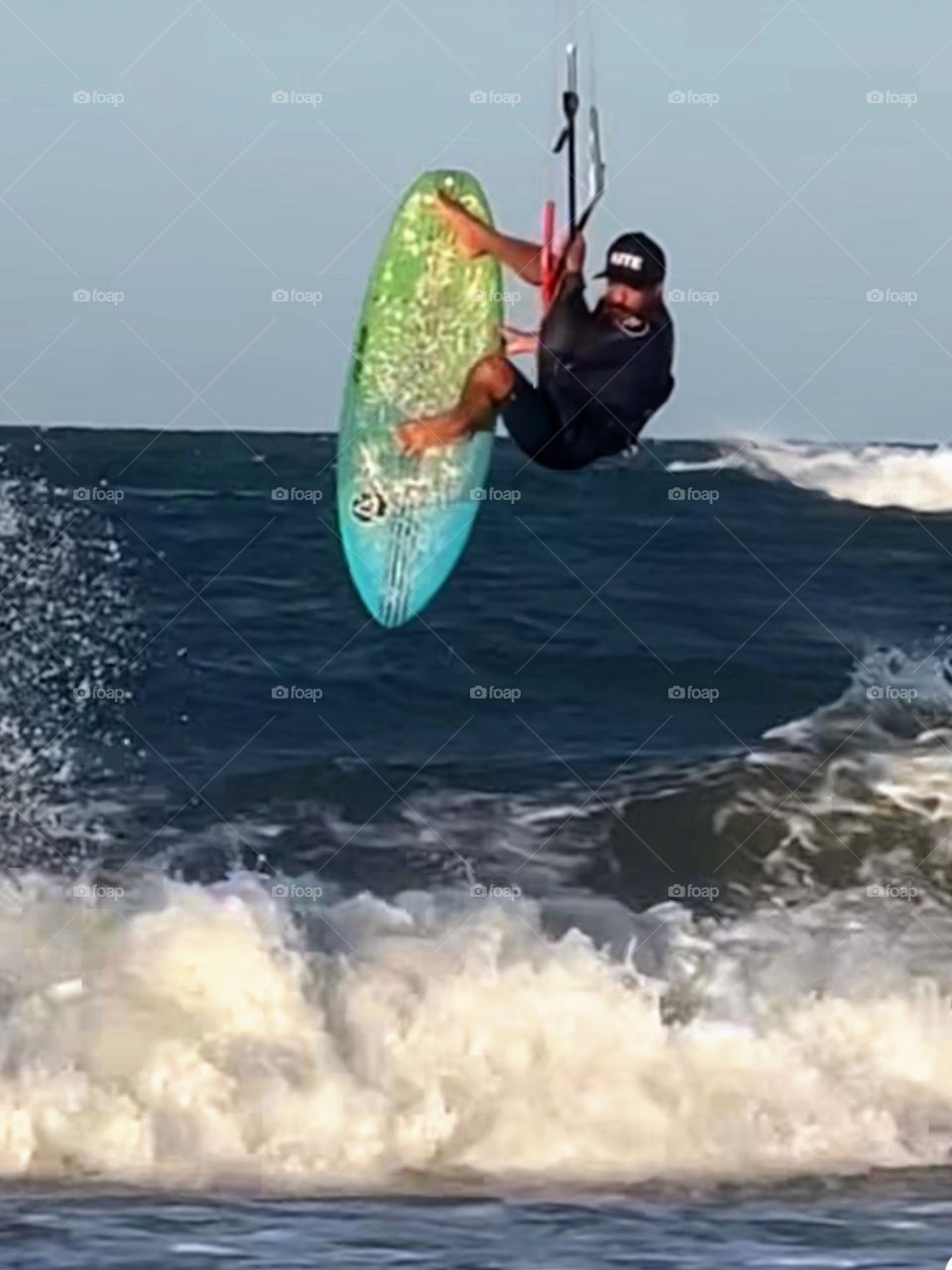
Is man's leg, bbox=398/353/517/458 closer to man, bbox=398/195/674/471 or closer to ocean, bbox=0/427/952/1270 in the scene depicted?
man, bbox=398/195/674/471

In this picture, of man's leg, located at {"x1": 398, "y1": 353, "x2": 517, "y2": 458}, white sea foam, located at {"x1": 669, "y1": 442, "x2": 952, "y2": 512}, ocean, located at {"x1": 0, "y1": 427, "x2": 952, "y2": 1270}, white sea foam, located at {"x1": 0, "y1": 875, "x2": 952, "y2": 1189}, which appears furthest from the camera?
white sea foam, located at {"x1": 669, "y1": 442, "x2": 952, "y2": 512}

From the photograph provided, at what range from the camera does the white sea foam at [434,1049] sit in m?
13.1

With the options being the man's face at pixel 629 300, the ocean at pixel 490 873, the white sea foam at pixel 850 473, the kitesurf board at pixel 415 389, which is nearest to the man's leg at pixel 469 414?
the kitesurf board at pixel 415 389

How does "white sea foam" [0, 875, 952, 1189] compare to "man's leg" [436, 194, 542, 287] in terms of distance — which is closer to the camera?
"white sea foam" [0, 875, 952, 1189]

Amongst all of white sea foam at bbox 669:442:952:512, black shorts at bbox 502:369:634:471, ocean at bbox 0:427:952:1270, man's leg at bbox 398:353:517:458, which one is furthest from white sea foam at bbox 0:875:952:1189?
white sea foam at bbox 669:442:952:512

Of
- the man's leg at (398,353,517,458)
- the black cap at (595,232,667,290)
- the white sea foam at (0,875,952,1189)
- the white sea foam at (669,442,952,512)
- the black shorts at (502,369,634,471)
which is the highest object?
the white sea foam at (669,442,952,512)

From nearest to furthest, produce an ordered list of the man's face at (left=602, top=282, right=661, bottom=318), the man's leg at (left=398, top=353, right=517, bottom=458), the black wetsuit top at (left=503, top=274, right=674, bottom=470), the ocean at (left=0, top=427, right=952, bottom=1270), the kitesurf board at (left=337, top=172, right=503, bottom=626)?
1. the ocean at (left=0, top=427, right=952, bottom=1270)
2. the black wetsuit top at (left=503, top=274, right=674, bottom=470)
3. the man's face at (left=602, top=282, right=661, bottom=318)
4. the man's leg at (left=398, top=353, right=517, bottom=458)
5. the kitesurf board at (left=337, top=172, right=503, bottom=626)

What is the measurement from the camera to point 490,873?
1711 cm

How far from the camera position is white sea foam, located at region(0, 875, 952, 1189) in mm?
13148

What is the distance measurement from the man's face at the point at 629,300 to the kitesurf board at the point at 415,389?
5.30ft

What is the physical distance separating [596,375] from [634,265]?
0.60 meters

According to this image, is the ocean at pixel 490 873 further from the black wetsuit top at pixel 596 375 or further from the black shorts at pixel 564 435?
the black wetsuit top at pixel 596 375

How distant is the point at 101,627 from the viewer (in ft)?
69.4

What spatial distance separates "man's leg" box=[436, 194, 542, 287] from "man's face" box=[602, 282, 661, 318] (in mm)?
335
